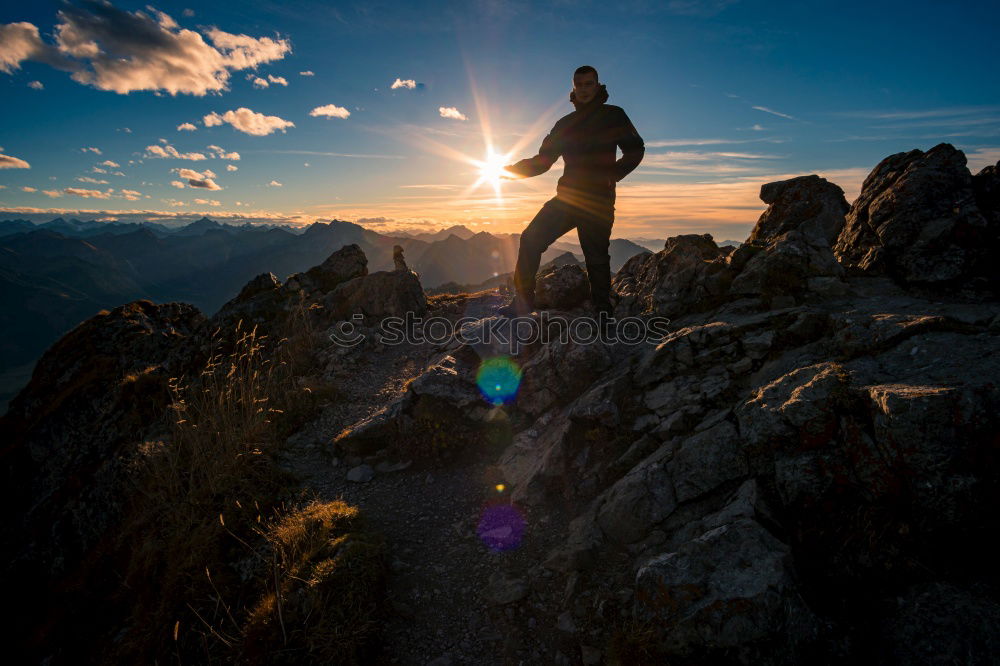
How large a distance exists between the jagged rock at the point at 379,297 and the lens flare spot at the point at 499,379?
22.7 ft

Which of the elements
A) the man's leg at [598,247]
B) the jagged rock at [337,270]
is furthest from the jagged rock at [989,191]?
the jagged rock at [337,270]

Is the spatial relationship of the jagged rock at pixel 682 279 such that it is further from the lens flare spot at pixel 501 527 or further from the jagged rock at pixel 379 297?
the jagged rock at pixel 379 297

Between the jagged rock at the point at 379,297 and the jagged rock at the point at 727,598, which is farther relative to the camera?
the jagged rock at the point at 379,297

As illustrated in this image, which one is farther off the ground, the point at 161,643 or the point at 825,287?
the point at 825,287

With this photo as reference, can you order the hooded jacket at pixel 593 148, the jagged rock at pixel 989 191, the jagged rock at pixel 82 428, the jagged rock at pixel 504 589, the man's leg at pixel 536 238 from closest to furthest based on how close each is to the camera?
1. the jagged rock at pixel 504 589
2. the jagged rock at pixel 989 191
3. the jagged rock at pixel 82 428
4. the hooded jacket at pixel 593 148
5. the man's leg at pixel 536 238

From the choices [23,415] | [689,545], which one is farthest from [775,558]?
[23,415]

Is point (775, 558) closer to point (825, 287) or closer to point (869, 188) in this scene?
point (825, 287)

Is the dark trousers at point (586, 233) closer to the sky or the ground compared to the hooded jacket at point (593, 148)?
closer to the ground

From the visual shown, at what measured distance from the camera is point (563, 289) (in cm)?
1118

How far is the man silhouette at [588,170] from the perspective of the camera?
8.84 m

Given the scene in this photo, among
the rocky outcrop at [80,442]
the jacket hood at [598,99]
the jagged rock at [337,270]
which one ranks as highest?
the jacket hood at [598,99]

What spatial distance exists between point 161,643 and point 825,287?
11212 mm

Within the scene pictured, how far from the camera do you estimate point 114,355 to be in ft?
38.8

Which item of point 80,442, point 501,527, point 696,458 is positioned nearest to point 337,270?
point 80,442
